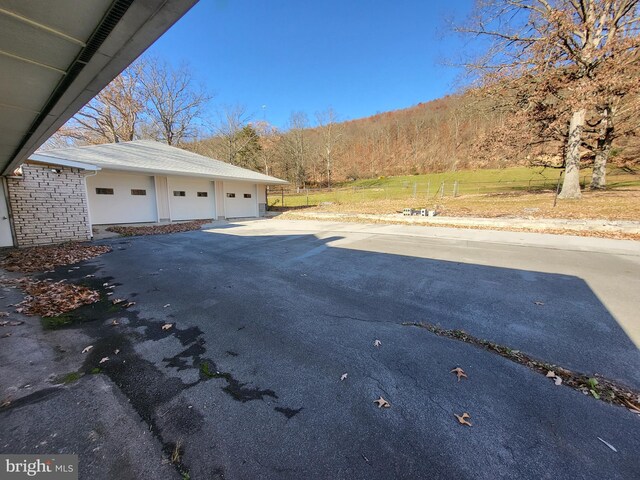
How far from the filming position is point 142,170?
1162cm

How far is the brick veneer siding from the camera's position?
760 cm

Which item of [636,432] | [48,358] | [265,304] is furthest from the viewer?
[265,304]

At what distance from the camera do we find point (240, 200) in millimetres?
17359

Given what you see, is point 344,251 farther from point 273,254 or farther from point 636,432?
point 636,432

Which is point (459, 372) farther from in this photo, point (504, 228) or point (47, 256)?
point (504, 228)

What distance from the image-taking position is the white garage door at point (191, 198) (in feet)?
45.8

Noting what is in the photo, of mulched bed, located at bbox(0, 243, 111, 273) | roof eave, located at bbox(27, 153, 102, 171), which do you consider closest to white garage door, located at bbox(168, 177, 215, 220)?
roof eave, located at bbox(27, 153, 102, 171)

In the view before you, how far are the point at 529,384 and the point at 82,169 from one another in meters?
12.0

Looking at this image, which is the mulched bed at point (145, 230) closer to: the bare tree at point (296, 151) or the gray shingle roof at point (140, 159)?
the gray shingle roof at point (140, 159)

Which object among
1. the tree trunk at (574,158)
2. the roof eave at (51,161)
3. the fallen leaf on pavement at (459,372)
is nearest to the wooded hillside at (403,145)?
the tree trunk at (574,158)

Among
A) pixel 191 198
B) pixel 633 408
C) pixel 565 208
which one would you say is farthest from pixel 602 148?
pixel 191 198

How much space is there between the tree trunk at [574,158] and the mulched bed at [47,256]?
1911 cm

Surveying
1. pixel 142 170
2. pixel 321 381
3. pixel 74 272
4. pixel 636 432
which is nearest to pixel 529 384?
pixel 636 432

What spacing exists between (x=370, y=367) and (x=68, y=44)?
373 cm
